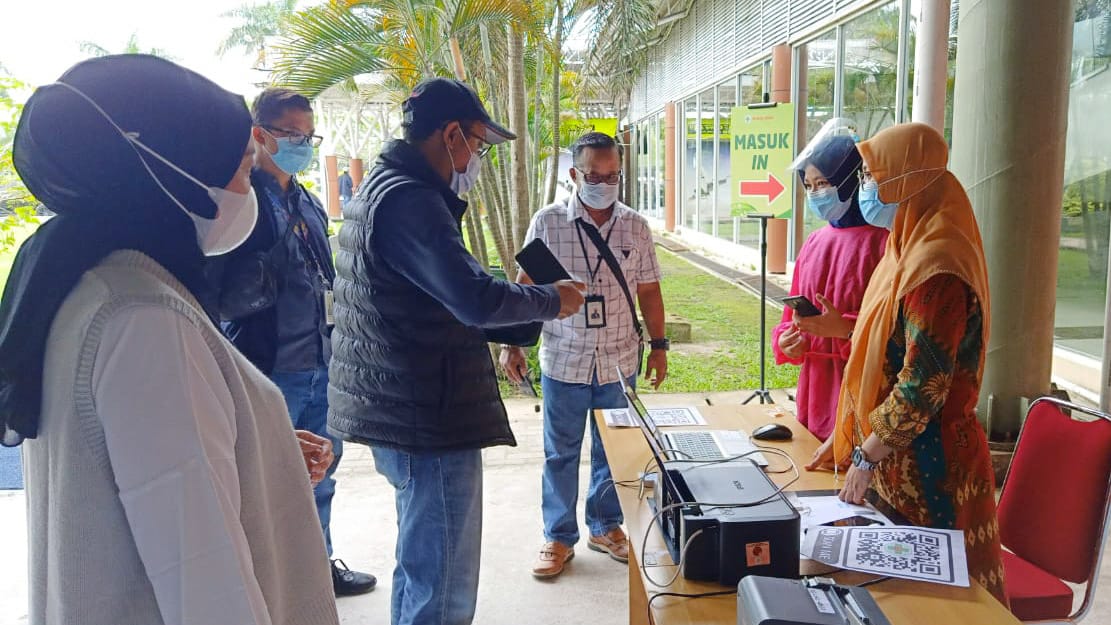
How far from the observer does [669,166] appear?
15961 millimetres

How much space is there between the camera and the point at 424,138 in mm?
1998

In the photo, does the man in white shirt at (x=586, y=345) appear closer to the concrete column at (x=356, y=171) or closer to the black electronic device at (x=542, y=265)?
the black electronic device at (x=542, y=265)

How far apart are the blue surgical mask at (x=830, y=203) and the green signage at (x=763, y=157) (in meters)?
2.46

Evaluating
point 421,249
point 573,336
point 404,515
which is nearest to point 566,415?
point 573,336

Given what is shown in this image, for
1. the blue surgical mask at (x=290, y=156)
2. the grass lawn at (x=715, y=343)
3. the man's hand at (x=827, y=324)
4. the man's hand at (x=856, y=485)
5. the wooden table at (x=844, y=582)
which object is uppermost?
the blue surgical mask at (x=290, y=156)

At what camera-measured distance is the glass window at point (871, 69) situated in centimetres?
689

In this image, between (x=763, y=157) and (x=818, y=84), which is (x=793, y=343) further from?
(x=818, y=84)

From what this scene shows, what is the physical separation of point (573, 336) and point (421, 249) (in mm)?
1237

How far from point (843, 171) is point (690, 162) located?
1259cm

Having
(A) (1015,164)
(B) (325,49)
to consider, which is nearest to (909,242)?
(A) (1015,164)

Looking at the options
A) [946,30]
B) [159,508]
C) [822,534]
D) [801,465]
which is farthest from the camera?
[946,30]

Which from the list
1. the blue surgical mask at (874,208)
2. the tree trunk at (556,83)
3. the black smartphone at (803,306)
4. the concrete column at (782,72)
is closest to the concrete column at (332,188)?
the concrete column at (782,72)

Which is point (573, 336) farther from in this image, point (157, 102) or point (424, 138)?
point (157, 102)

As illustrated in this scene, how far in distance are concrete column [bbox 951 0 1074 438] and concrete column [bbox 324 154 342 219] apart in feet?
41.1
